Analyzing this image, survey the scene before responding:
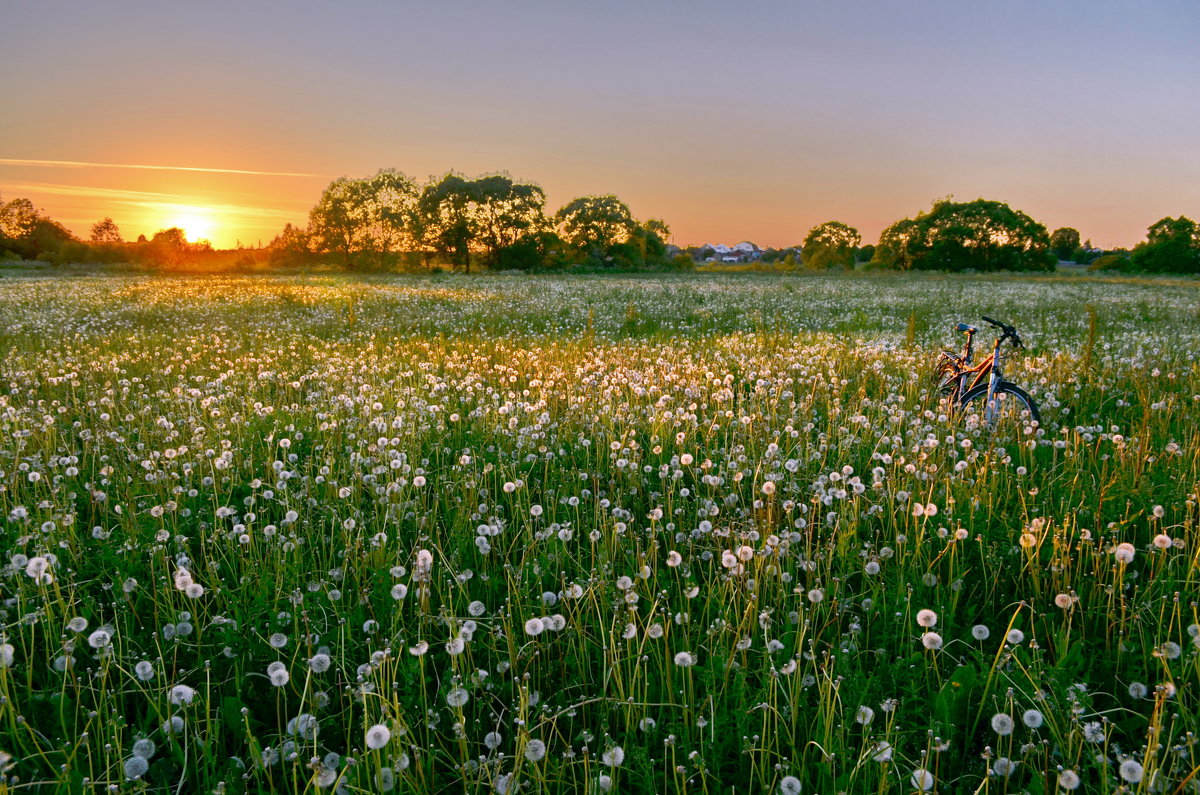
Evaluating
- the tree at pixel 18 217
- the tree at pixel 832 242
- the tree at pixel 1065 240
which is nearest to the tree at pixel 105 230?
the tree at pixel 18 217

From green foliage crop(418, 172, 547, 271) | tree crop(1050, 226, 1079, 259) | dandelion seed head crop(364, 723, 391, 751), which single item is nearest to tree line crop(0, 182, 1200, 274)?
green foliage crop(418, 172, 547, 271)

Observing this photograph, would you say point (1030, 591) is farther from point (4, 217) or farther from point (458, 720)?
point (4, 217)

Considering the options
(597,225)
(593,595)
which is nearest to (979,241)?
(597,225)

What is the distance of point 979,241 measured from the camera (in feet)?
277

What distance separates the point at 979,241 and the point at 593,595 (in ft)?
318

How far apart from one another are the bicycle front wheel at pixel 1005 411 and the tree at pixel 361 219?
70.1m

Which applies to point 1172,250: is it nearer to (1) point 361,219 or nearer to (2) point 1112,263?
(2) point 1112,263

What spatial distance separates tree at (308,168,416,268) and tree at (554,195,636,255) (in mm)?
19231

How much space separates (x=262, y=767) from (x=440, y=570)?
4.57 ft

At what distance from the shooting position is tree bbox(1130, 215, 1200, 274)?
8150 centimetres

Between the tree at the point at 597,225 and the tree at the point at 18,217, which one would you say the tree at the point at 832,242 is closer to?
the tree at the point at 597,225

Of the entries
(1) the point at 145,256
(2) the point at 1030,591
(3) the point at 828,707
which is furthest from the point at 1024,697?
(1) the point at 145,256

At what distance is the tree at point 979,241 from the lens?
83500 mm

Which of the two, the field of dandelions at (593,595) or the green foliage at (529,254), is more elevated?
the green foliage at (529,254)
